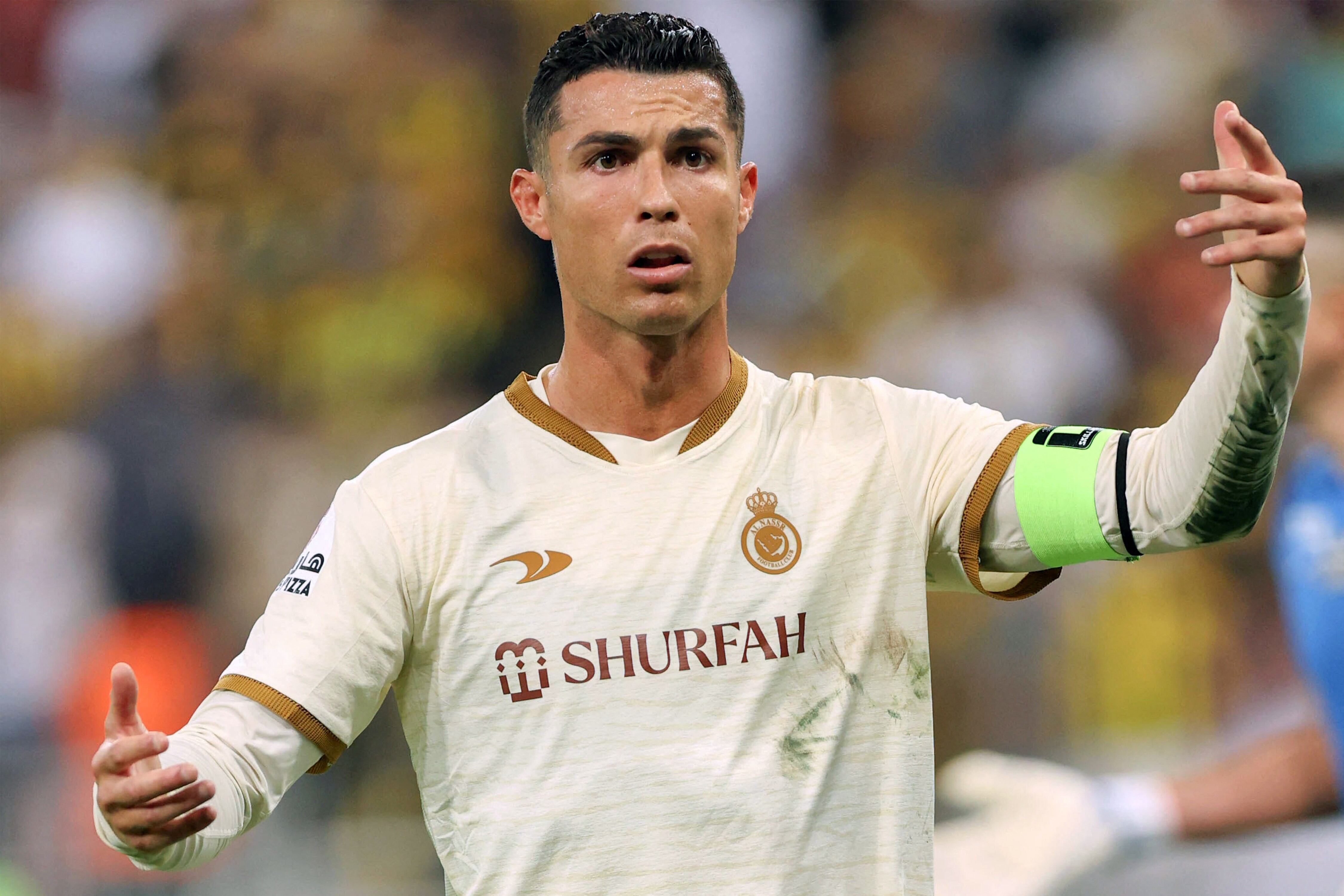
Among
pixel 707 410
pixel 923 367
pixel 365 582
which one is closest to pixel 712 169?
pixel 707 410

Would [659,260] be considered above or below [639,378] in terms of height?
above

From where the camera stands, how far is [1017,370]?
18.1 ft

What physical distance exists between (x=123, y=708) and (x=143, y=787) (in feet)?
0.43

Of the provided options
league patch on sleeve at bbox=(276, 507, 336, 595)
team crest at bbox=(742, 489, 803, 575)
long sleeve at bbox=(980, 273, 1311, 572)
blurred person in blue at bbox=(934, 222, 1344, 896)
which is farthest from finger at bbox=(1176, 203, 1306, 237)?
blurred person in blue at bbox=(934, 222, 1344, 896)

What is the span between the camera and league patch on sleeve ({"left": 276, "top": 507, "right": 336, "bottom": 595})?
99.0 inches

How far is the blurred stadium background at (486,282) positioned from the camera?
5.19 meters

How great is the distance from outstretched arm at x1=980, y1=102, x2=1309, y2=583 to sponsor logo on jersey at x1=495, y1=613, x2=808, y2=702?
48 cm

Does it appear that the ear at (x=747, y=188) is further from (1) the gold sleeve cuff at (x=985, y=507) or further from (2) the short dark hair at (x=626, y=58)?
(1) the gold sleeve cuff at (x=985, y=507)

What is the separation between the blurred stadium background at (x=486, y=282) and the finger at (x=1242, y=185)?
3.41 metres

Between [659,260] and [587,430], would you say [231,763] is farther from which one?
[659,260]

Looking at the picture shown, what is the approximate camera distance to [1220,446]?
217cm

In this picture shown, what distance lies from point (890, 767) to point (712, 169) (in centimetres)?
117

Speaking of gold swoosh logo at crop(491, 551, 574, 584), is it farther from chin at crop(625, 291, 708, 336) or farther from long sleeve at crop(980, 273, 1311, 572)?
long sleeve at crop(980, 273, 1311, 572)

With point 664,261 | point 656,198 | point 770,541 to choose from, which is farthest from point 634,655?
point 656,198
